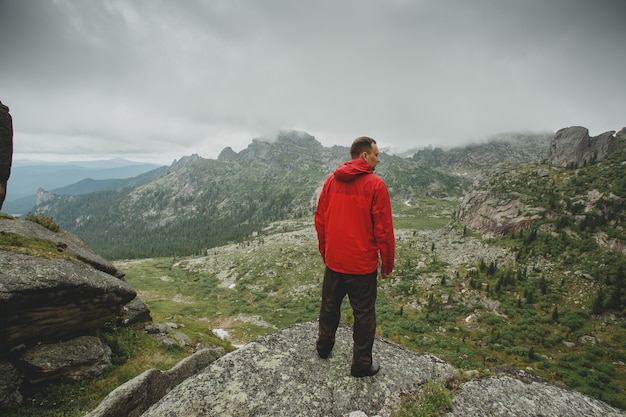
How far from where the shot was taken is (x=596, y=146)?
104m

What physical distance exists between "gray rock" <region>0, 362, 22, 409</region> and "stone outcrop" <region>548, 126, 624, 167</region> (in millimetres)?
129783

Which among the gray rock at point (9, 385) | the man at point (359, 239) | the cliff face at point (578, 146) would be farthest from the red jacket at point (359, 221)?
the cliff face at point (578, 146)

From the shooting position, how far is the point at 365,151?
21.2ft

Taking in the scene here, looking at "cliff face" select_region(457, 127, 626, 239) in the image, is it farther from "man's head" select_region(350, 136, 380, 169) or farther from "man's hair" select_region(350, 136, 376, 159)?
"man's hair" select_region(350, 136, 376, 159)

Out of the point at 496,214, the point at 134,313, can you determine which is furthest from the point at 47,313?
the point at 496,214

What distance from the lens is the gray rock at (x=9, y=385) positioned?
7.81 metres

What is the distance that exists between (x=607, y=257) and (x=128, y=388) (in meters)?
66.0

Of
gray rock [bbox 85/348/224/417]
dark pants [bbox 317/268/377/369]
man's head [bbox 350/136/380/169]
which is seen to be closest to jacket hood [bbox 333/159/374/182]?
man's head [bbox 350/136/380/169]

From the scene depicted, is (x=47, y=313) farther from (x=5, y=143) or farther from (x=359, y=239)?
(x=359, y=239)

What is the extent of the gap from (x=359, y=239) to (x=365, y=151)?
2074 millimetres

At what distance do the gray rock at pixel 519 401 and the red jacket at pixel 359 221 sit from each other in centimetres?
352

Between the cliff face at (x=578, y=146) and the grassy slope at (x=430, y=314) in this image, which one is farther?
the cliff face at (x=578, y=146)

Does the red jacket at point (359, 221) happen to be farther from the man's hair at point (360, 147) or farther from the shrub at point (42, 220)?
the shrub at point (42, 220)

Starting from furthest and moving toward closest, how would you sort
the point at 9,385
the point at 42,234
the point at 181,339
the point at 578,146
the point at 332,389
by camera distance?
1. the point at 578,146
2. the point at 181,339
3. the point at 42,234
4. the point at 9,385
5. the point at 332,389
